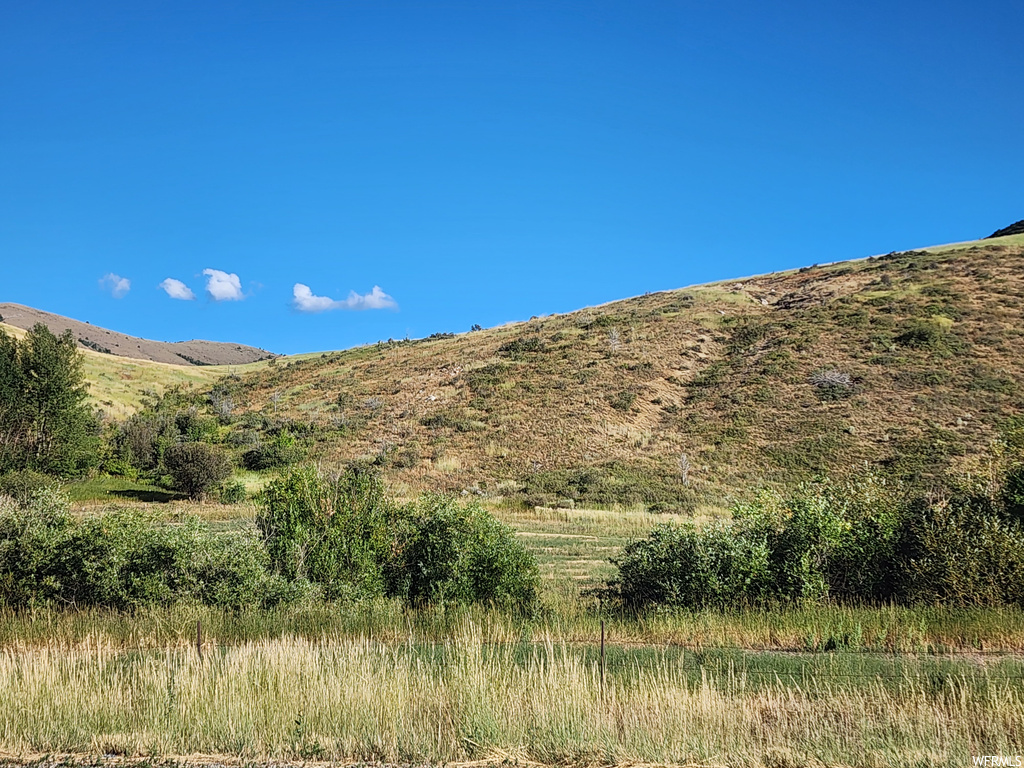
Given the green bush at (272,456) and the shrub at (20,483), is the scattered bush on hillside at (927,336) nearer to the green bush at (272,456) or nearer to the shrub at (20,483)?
the green bush at (272,456)

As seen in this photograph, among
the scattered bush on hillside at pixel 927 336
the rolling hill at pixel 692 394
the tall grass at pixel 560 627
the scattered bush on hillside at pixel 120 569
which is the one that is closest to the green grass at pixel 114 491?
the rolling hill at pixel 692 394

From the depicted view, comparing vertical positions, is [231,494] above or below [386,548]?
above

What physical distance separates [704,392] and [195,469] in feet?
126

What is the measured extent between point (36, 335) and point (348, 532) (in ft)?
111

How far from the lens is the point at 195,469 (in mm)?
36500

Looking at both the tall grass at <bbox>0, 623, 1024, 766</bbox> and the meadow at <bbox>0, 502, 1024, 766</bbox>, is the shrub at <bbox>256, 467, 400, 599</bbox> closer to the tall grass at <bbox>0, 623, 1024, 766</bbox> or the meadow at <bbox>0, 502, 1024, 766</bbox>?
the meadow at <bbox>0, 502, 1024, 766</bbox>

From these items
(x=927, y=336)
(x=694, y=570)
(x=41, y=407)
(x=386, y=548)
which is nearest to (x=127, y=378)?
(x=41, y=407)

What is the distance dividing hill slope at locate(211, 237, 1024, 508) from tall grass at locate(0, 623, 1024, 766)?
105ft

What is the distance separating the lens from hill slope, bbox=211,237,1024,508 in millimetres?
45875

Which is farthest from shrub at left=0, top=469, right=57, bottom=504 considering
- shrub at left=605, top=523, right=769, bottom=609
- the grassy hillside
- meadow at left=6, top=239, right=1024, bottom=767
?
the grassy hillside

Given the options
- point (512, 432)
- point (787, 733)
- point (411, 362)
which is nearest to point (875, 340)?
point (512, 432)

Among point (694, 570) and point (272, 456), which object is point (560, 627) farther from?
point (272, 456)

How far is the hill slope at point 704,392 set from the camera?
45.9 m

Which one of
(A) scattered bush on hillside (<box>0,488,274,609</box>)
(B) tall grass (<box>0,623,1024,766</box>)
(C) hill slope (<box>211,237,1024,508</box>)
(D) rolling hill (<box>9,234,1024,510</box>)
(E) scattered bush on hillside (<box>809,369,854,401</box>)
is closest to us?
(B) tall grass (<box>0,623,1024,766</box>)
